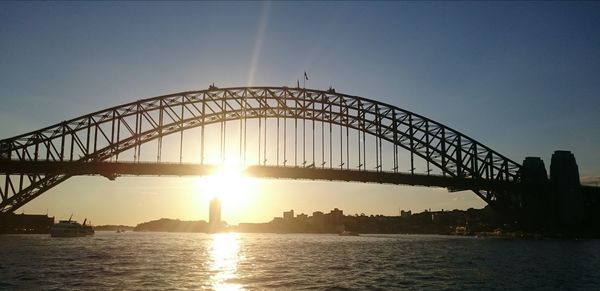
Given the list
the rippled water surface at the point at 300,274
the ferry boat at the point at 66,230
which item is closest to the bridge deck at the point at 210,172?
the ferry boat at the point at 66,230

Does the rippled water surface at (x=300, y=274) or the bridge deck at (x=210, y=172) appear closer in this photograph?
the rippled water surface at (x=300, y=274)

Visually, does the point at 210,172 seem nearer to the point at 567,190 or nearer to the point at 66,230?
the point at 66,230

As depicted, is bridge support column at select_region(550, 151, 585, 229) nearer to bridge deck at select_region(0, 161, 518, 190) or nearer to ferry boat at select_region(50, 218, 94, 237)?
bridge deck at select_region(0, 161, 518, 190)

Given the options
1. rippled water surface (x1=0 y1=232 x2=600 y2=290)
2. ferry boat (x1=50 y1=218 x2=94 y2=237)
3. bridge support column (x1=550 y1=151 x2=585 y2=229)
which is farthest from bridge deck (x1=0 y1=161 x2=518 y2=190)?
rippled water surface (x1=0 y1=232 x2=600 y2=290)

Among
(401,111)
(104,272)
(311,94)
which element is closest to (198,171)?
(311,94)

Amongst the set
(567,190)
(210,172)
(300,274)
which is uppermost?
(210,172)

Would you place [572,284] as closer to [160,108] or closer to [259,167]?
[259,167]

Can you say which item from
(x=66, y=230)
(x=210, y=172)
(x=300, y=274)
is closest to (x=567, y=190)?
(x=210, y=172)

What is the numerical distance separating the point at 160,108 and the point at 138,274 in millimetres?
45969

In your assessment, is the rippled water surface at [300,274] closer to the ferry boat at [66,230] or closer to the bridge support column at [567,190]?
the ferry boat at [66,230]

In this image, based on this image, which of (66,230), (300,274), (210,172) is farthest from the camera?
(66,230)

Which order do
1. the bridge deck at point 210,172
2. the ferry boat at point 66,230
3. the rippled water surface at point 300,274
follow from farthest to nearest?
1. the ferry boat at point 66,230
2. the bridge deck at point 210,172
3. the rippled water surface at point 300,274

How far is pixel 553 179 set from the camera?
316 feet

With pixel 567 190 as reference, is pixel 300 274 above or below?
below
